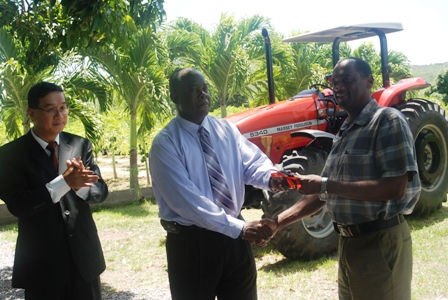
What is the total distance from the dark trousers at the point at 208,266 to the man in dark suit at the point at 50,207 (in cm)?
57

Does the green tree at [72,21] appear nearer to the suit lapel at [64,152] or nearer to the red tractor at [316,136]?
the suit lapel at [64,152]

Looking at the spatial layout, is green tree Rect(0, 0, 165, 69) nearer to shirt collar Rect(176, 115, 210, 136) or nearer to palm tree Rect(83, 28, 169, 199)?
shirt collar Rect(176, 115, 210, 136)

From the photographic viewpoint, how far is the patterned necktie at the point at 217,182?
9.25 ft

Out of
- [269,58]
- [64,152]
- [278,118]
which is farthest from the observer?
[269,58]

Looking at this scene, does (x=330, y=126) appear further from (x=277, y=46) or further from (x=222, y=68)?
(x=277, y=46)

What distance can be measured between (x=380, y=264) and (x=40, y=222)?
76.4 inches

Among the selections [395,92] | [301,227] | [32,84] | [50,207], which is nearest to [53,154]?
[50,207]

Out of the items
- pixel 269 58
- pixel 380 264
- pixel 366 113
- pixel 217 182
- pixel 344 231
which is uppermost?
pixel 269 58

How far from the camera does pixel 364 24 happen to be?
623 cm

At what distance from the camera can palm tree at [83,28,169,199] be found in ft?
34.8

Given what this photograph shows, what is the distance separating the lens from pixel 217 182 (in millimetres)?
2818

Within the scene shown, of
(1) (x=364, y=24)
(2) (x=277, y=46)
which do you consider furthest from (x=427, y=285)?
(2) (x=277, y=46)

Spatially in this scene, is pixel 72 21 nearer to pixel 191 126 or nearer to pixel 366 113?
pixel 191 126

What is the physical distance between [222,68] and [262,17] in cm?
198
